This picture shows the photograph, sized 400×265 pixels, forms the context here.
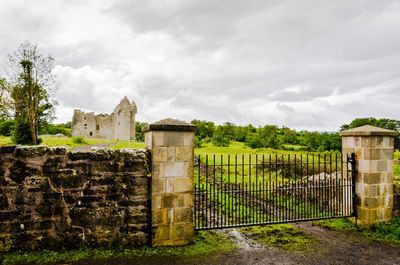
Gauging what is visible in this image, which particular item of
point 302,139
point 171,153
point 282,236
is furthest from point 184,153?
point 302,139

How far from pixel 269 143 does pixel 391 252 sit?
24.0 metres

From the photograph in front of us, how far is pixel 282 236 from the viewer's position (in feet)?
18.4

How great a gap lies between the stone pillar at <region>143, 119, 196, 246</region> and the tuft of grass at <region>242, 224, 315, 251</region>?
171cm

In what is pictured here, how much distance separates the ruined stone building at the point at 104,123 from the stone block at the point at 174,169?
39805mm

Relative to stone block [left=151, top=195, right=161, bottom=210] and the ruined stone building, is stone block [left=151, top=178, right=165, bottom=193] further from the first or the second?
the ruined stone building

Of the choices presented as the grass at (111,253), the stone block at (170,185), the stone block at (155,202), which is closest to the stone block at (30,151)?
the grass at (111,253)

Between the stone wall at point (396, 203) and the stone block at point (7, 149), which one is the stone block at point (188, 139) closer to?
the stone block at point (7, 149)

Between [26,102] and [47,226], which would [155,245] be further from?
[26,102]

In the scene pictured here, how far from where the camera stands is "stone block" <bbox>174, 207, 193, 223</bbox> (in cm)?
487

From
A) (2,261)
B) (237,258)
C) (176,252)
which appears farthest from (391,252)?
(2,261)

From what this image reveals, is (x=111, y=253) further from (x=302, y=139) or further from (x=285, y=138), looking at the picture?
(x=285, y=138)

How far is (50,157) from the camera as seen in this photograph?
4.50m

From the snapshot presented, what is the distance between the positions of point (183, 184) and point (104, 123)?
48.9m

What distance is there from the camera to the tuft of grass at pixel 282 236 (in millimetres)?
5129
